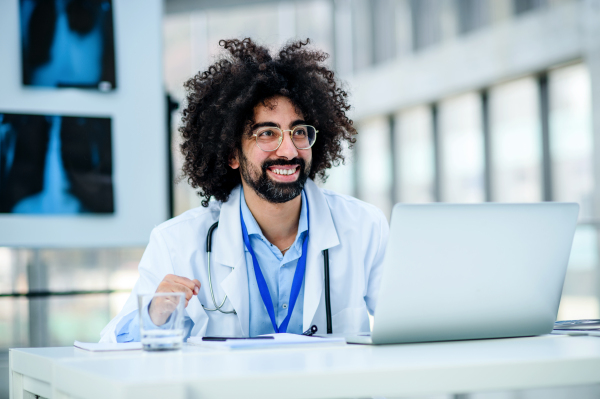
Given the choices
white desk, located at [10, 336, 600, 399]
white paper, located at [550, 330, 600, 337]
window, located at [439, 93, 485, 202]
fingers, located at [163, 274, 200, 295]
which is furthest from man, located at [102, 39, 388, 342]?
window, located at [439, 93, 485, 202]

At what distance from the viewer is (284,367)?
84 centimetres

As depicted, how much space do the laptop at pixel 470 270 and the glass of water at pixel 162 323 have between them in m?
0.31

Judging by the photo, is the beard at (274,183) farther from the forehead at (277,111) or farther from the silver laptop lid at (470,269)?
the silver laptop lid at (470,269)

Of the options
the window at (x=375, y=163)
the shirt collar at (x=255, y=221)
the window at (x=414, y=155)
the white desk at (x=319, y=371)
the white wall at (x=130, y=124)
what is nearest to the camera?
the white desk at (x=319, y=371)

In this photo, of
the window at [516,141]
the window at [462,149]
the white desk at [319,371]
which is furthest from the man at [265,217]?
the window at [462,149]

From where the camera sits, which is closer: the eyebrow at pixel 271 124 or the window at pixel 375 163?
the eyebrow at pixel 271 124

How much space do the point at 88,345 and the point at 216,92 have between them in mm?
1274

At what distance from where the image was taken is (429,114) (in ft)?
30.0

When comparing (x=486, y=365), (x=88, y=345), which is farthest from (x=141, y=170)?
(x=486, y=365)

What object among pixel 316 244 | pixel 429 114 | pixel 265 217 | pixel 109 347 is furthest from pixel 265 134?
Result: pixel 429 114

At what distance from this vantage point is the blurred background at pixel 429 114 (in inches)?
116

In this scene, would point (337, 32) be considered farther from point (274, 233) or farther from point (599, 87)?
point (274, 233)

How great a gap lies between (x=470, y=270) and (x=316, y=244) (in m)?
0.78

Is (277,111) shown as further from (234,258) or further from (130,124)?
(130,124)
